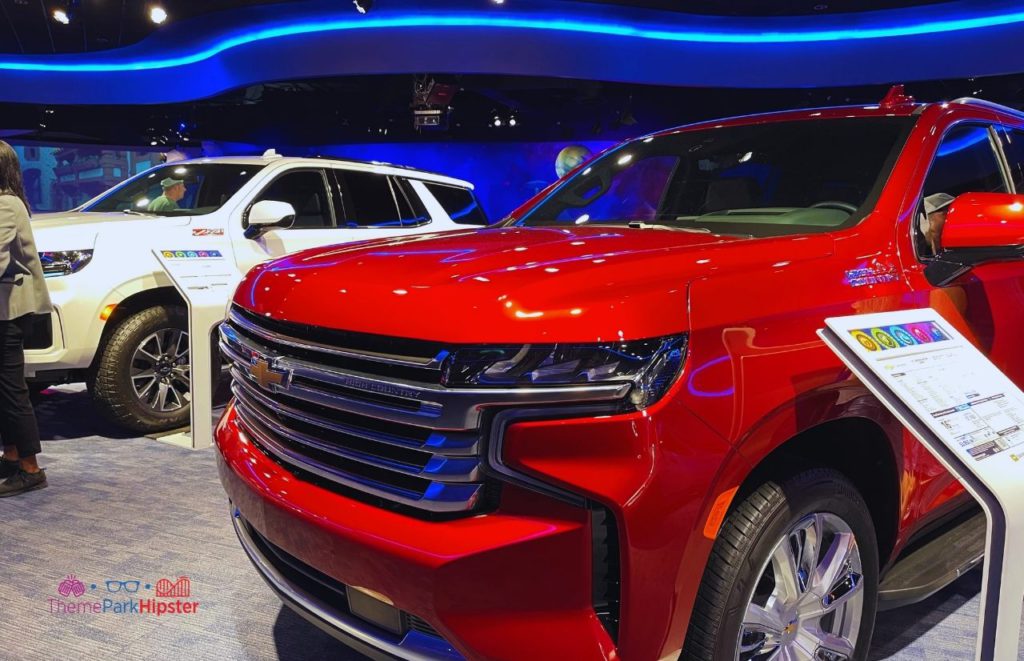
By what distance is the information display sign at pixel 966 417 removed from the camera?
1.48m

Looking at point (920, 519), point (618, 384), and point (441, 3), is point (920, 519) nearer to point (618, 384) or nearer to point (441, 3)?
point (618, 384)

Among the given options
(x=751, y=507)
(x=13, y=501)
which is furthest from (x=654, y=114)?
(x=751, y=507)

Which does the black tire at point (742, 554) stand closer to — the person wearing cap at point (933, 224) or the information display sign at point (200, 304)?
the person wearing cap at point (933, 224)

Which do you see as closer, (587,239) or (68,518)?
(587,239)

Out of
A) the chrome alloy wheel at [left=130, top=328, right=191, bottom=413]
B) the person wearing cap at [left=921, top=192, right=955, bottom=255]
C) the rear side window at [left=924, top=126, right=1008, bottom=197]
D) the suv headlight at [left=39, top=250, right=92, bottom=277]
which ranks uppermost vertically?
the rear side window at [left=924, top=126, right=1008, bottom=197]

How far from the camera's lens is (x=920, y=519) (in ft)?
7.48

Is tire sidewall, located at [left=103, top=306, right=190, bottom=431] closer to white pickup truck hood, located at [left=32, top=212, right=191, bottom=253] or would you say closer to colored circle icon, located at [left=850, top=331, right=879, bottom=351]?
white pickup truck hood, located at [left=32, top=212, right=191, bottom=253]

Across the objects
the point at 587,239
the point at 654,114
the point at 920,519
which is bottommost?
the point at 920,519

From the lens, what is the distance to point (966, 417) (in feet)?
5.16

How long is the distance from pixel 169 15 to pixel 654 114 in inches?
301

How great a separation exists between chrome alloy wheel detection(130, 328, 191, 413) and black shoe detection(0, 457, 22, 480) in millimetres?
893

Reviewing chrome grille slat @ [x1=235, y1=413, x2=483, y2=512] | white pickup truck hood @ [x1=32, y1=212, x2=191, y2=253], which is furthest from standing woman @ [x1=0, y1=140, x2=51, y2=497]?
chrome grille slat @ [x1=235, y1=413, x2=483, y2=512]

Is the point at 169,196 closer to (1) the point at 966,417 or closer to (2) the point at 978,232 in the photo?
(2) the point at 978,232

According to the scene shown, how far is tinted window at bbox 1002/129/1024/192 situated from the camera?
2869 mm
